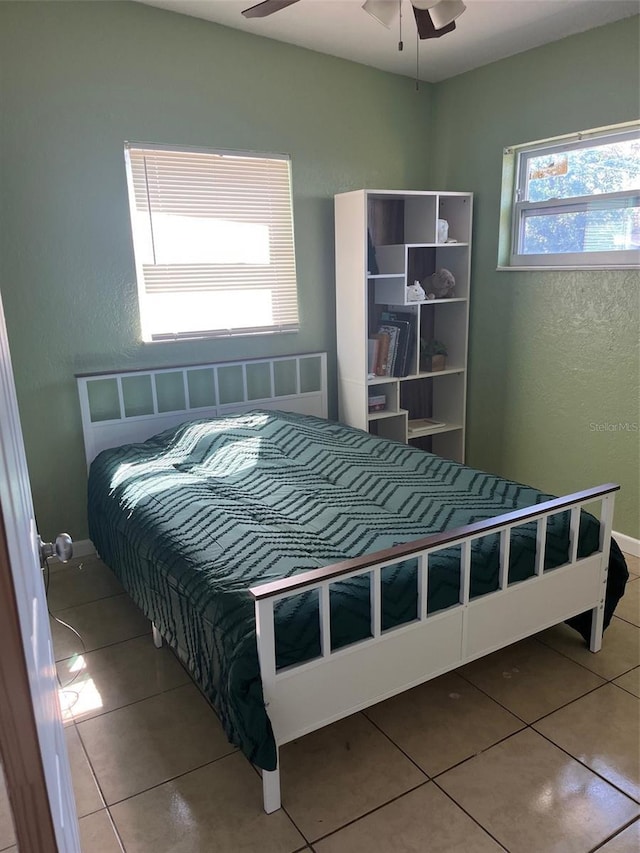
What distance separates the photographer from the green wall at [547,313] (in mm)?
3051

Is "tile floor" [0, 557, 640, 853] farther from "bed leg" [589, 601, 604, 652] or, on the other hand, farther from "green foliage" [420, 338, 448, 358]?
"green foliage" [420, 338, 448, 358]

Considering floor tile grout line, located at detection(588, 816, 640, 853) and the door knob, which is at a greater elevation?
the door knob

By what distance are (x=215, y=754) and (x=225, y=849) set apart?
342 mm

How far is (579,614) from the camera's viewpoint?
2.35 meters

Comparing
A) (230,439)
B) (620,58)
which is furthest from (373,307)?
(620,58)

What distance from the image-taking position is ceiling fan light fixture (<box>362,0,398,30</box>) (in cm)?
195

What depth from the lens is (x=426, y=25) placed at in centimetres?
211

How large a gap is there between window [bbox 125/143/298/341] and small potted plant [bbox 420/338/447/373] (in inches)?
33.8

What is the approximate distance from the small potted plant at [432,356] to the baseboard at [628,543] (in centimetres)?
138

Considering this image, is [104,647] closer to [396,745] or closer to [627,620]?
[396,745]

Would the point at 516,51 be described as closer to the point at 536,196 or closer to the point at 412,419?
the point at 536,196

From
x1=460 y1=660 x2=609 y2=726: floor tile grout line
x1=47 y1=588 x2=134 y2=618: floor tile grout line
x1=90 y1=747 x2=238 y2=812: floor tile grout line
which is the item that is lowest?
x1=460 y1=660 x2=609 y2=726: floor tile grout line

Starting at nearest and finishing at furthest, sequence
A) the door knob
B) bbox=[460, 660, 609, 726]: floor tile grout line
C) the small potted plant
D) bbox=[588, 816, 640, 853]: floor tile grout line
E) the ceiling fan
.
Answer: the door knob, bbox=[588, 816, 640, 853]: floor tile grout line, the ceiling fan, bbox=[460, 660, 609, 726]: floor tile grout line, the small potted plant

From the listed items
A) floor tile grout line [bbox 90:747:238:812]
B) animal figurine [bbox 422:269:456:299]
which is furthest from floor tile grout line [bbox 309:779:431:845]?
animal figurine [bbox 422:269:456:299]
